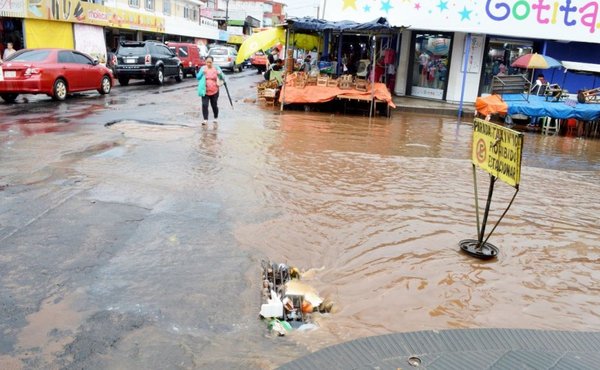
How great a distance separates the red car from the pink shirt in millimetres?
5431

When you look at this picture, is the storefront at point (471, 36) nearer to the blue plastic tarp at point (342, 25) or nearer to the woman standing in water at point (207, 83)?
the blue plastic tarp at point (342, 25)

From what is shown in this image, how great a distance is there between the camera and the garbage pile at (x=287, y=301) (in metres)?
3.94

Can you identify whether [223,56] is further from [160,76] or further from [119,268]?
[119,268]

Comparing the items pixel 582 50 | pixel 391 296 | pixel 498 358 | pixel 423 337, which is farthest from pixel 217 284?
pixel 582 50

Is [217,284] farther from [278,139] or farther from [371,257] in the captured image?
[278,139]

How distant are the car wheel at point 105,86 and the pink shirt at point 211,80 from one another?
6.94 meters

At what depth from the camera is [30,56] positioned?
1528cm

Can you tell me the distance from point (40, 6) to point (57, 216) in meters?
21.1

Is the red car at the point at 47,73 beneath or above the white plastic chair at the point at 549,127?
above

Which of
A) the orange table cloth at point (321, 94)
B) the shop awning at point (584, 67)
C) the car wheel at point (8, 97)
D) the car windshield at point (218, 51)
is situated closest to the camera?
the car wheel at point (8, 97)

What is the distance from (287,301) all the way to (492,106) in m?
12.0

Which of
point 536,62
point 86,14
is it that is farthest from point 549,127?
point 86,14

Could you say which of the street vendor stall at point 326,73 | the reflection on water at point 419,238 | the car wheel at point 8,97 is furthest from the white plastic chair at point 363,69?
the car wheel at point 8,97

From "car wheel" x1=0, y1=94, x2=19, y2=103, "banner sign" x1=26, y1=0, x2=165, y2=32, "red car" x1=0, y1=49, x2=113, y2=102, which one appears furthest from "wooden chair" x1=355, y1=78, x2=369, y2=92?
"banner sign" x1=26, y1=0, x2=165, y2=32
